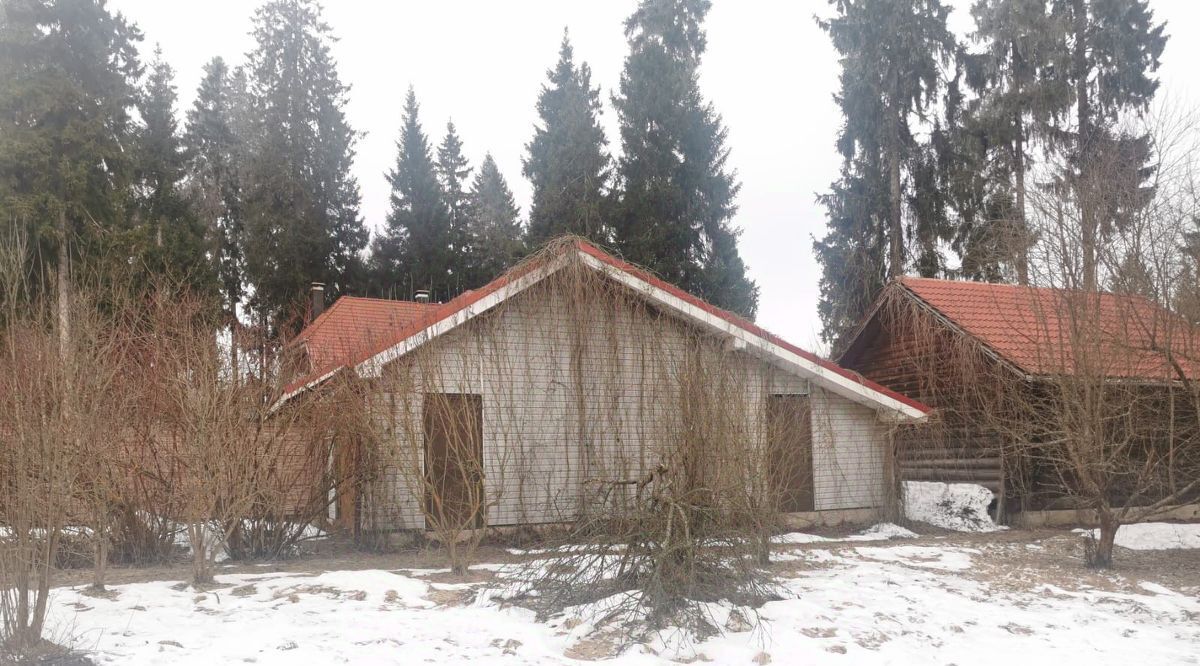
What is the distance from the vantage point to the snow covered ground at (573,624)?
6.42m

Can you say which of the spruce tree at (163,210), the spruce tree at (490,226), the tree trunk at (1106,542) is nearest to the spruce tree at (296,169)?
the spruce tree at (163,210)

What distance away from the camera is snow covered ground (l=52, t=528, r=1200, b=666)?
6.42 meters

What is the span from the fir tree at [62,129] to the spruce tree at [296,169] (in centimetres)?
843

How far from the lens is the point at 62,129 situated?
22.2 m

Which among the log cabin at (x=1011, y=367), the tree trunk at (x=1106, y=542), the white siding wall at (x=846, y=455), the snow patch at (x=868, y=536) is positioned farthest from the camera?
the white siding wall at (x=846, y=455)

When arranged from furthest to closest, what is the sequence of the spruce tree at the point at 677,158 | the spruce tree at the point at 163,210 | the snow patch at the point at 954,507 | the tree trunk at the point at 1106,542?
1. the spruce tree at the point at 677,158
2. the spruce tree at the point at 163,210
3. the snow patch at the point at 954,507
4. the tree trunk at the point at 1106,542

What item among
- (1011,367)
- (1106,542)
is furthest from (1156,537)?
(1106,542)

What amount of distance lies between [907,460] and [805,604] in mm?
10809

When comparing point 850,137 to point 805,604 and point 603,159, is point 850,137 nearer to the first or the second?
point 603,159

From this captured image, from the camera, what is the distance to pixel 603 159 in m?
31.9

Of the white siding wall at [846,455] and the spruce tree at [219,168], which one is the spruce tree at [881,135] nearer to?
the white siding wall at [846,455]

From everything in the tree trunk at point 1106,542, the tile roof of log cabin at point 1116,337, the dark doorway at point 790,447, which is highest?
the tile roof of log cabin at point 1116,337

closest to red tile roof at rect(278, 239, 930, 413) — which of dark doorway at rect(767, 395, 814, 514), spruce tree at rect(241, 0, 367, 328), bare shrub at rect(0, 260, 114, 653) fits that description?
dark doorway at rect(767, 395, 814, 514)

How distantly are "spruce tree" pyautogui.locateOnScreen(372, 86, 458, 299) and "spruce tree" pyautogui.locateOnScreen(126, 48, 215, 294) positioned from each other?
8.41 metres
